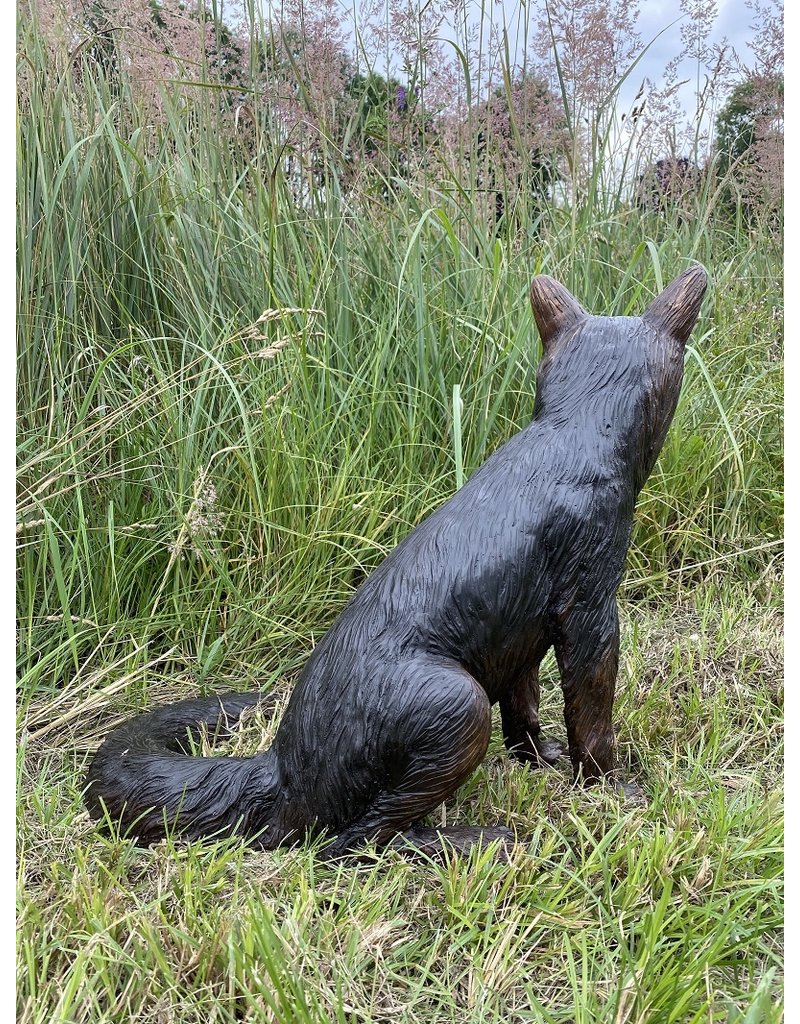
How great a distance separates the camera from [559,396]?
1.63m

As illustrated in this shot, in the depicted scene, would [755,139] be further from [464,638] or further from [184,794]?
[184,794]

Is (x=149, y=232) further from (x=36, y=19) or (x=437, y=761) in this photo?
(x=437, y=761)

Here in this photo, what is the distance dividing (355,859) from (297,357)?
63.2 inches

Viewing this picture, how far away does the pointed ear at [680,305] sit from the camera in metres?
1.62

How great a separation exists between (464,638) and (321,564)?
1.03 m

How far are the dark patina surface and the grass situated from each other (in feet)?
0.34

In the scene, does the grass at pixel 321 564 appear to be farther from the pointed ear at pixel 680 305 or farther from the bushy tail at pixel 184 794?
the pointed ear at pixel 680 305

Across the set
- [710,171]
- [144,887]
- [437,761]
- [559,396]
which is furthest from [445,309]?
[144,887]

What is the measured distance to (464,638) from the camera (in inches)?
59.2

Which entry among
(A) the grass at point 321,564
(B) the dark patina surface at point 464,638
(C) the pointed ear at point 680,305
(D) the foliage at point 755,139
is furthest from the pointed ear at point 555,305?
(D) the foliage at point 755,139

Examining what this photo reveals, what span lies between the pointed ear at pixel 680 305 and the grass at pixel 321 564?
0.69 metres

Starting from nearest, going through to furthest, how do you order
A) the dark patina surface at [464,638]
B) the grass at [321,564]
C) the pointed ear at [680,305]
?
1. the grass at [321,564]
2. the dark patina surface at [464,638]
3. the pointed ear at [680,305]

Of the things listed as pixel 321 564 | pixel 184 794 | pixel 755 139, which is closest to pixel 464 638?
pixel 184 794

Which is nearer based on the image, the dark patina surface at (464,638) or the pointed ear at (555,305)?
the dark patina surface at (464,638)
